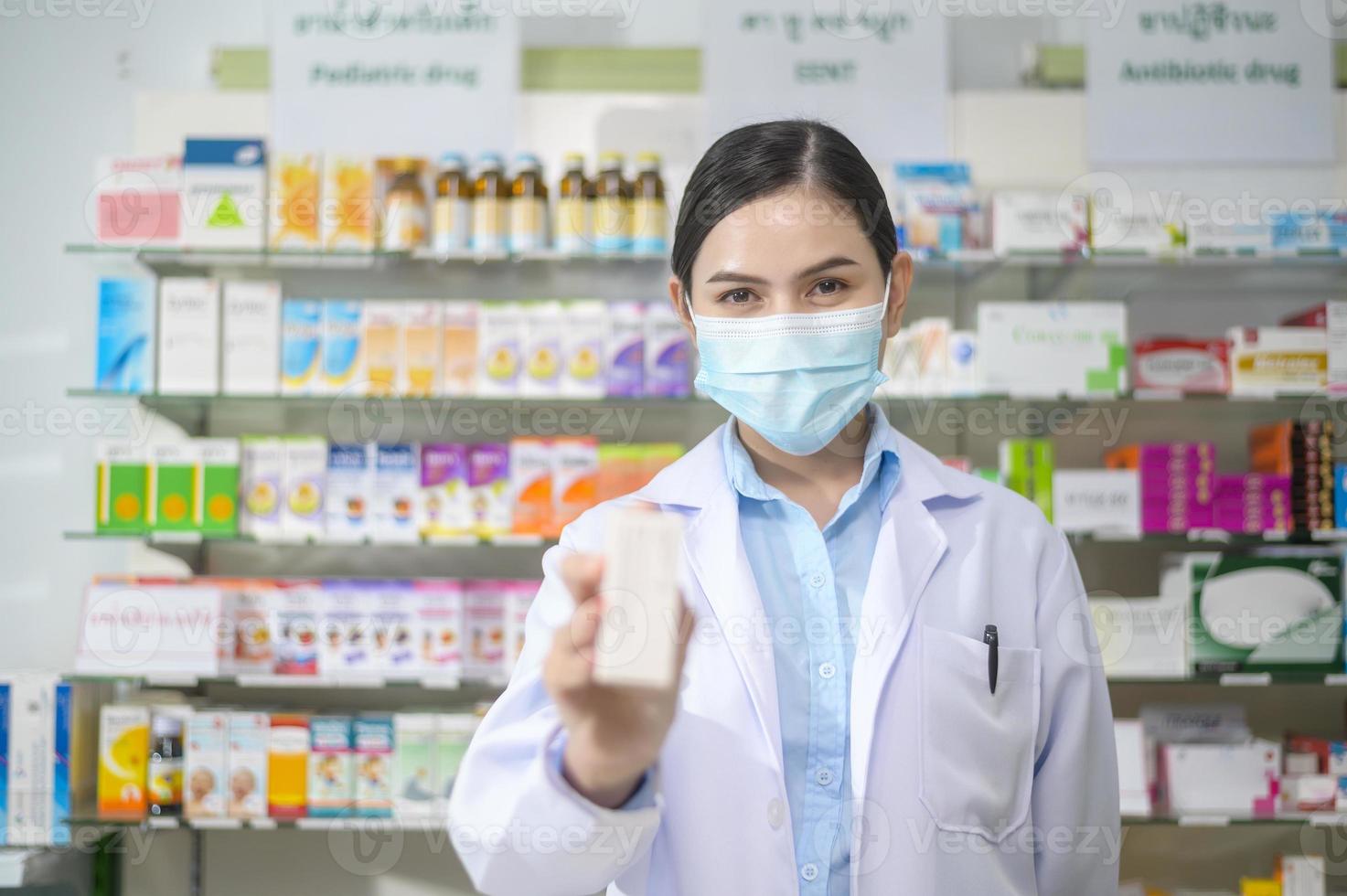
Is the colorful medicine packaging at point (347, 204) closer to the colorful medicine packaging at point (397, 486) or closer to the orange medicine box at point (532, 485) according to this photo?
the colorful medicine packaging at point (397, 486)

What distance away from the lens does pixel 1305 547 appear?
131 inches

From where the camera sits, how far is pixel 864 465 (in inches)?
63.6

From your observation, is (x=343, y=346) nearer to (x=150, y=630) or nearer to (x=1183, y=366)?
(x=150, y=630)

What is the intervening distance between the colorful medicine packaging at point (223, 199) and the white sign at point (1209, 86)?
109 inches

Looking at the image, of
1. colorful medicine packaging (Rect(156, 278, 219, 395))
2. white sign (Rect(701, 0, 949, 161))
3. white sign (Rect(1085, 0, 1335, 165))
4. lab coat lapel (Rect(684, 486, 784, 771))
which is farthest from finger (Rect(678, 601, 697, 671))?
white sign (Rect(1085, 0, 1335, 165))

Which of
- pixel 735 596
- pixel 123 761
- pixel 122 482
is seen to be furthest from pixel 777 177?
pixel 123 761

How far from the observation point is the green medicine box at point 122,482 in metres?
3.23

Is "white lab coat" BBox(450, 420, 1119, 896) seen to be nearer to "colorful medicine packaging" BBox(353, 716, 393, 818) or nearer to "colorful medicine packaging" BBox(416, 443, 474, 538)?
"colorful medicine packaging" BBox(416, 443, 474, 538)

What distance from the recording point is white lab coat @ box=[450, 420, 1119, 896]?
1380 millimetres

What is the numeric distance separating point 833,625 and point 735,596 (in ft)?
0.46

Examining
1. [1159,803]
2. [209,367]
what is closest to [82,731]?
[209,367]

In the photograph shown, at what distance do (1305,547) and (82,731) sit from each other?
3824mm

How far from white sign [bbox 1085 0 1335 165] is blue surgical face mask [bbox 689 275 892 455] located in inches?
101

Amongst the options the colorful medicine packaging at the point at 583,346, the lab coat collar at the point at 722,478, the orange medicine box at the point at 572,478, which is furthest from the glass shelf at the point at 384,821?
the lab coat collar at the point at 722,478
